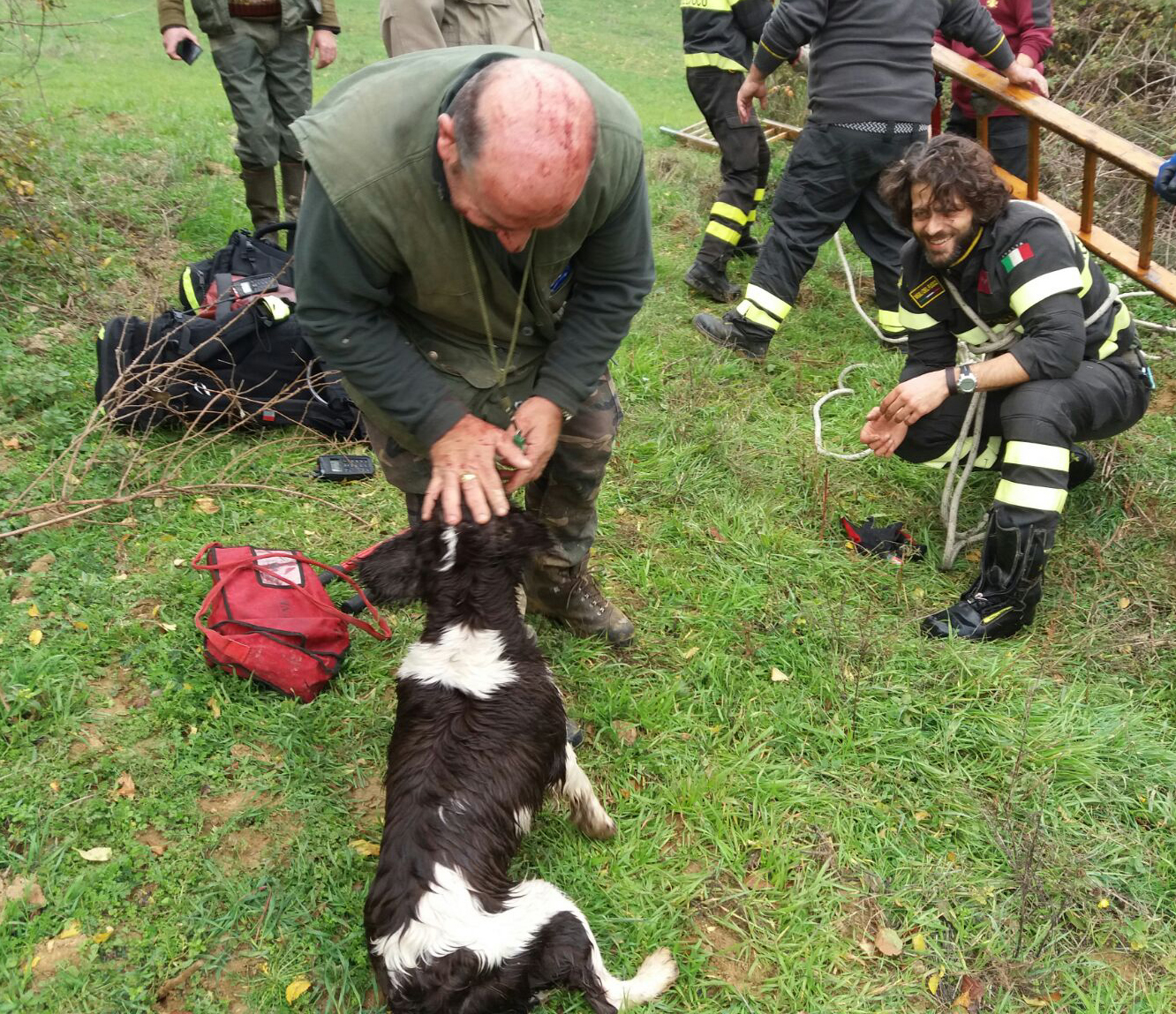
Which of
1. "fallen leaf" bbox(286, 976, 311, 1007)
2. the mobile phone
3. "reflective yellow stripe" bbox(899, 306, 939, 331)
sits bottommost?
"fallen leaf" bbox(286, 976, 311, 1007)

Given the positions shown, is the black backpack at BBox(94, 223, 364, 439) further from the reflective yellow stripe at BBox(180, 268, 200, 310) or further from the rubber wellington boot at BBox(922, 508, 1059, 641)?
the rubber wellington boot at BBox(922, 508, 1059, 641)

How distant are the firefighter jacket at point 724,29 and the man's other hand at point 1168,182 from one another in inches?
140

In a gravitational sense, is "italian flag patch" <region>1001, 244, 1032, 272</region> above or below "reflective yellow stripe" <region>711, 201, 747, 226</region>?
above

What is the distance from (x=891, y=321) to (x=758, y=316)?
904 mm

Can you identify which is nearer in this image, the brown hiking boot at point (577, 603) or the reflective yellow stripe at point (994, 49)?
the brown hiking boot at point (577, 603)

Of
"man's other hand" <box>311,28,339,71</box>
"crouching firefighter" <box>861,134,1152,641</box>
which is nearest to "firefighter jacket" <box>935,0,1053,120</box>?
"crouching firefighter" <box>861,134,1152,641</box>

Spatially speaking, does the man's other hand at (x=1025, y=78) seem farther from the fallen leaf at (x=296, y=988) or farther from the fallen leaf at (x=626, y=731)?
the fallen leaf at (x=296, y=988)

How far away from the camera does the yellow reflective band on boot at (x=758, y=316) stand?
542cm

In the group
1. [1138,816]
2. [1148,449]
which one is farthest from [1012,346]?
[1138,816]

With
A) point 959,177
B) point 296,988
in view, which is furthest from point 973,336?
point 296,988

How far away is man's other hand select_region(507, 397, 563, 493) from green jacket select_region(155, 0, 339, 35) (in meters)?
4.28

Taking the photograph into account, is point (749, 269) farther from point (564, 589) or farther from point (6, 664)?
point (6, 664)

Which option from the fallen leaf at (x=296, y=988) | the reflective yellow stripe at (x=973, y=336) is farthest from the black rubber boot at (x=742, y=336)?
the fallen leaf at (x=296, y=988)

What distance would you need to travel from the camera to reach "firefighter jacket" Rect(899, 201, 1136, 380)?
3.47 meters
